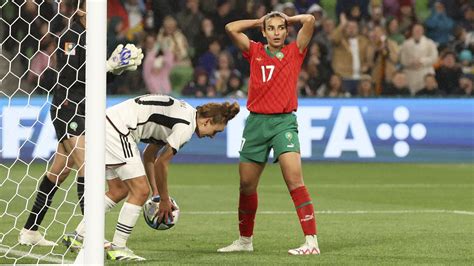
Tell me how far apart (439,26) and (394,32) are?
37.2 inches

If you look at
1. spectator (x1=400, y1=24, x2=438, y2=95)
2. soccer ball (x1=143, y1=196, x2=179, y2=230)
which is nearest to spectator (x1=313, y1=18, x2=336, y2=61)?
spectator (x1=400, y1=24, x2=438, y2=95)

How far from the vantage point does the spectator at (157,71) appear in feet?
69.3

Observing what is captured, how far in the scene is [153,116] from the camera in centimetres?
929

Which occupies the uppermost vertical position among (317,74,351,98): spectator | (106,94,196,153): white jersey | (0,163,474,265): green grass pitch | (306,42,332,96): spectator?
(106,94,196,153): white jersey

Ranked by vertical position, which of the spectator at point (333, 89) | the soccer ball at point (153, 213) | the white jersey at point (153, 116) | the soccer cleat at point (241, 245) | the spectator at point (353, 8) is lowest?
the soccer cleat at point (241, 245)

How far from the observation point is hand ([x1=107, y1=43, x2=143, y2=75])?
916 cm

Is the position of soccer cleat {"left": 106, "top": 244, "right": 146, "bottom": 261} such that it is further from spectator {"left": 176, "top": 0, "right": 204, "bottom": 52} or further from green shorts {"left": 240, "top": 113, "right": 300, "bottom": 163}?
spectator {"left": 176, "top": 0, "right": 204, "bottom": 52}

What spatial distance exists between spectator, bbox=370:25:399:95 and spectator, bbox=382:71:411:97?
11 centimetres

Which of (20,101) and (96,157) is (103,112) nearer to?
(96,157)

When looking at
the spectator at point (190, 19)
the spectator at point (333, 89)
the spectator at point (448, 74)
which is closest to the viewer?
the spectator at point (333, 89)

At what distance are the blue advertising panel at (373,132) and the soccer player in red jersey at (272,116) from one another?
882 centimetres

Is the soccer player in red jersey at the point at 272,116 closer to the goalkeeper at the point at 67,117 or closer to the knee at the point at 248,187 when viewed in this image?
the knee at the point at 248,187

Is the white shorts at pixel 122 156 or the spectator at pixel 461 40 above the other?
the spectator at pixel 461 40

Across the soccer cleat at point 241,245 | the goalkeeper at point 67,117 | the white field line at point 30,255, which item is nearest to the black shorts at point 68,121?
the goalkeeper at point 67,117
